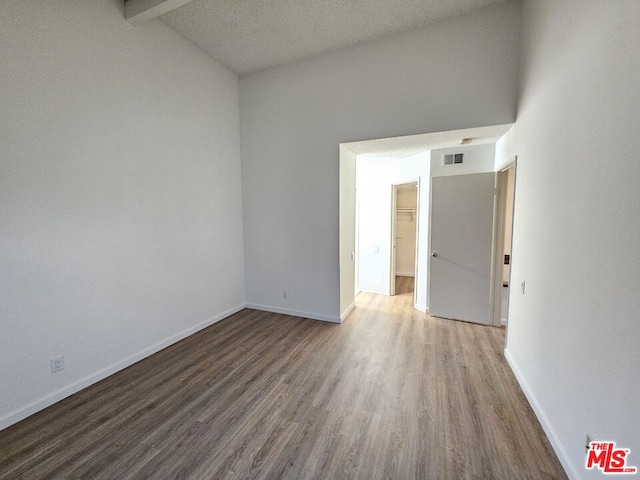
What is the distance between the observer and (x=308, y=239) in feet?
12.2

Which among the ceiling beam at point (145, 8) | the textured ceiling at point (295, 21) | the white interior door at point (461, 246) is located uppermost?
the textured ceiling at point (295, 21)

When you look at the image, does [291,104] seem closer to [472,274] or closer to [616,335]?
[472,274]

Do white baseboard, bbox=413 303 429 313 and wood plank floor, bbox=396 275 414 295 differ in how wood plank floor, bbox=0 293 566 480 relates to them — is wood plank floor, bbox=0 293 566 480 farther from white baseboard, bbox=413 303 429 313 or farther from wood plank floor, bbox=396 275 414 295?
wood plank floor, bbox=396 275 414 295

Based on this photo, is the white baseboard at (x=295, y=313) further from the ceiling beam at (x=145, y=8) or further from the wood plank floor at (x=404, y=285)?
the ceiling beam at (x=145, y=8)

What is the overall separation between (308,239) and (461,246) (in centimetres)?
215

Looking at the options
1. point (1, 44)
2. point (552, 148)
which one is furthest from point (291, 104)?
point (552, 148)

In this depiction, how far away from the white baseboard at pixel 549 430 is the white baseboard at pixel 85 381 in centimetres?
350

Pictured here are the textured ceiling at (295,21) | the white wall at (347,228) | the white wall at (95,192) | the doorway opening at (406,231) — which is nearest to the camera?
the white wall at (95,192)

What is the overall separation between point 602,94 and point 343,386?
2.58 m

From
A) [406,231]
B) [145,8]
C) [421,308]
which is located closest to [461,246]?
[421,308]

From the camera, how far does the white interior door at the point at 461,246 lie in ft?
11.5

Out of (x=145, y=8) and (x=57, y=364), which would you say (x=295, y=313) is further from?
(x=145, y=8)

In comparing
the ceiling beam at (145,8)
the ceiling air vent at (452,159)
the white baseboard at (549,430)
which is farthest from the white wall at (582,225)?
the ceiling beam at (145,8)

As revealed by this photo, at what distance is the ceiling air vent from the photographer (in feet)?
11.9
